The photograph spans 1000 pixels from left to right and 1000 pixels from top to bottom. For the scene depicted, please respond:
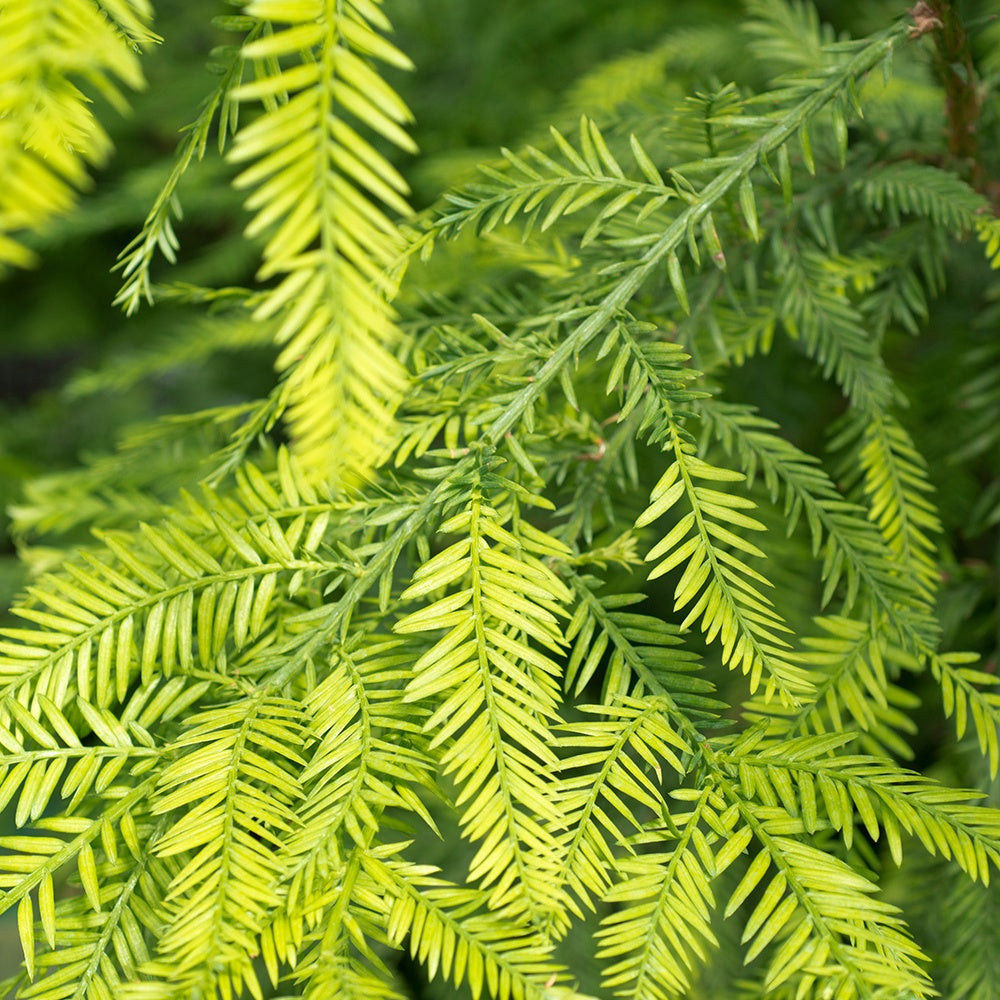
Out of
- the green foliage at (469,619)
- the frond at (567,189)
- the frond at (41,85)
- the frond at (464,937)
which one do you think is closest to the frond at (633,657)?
the green foliage at (469,619)

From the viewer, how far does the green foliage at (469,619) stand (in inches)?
15.7

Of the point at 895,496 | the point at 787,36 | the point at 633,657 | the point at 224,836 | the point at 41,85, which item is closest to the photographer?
the point at 41,85

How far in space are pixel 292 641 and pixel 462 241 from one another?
767 millimetres

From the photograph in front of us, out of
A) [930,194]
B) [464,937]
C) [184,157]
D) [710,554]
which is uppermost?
[930,194]

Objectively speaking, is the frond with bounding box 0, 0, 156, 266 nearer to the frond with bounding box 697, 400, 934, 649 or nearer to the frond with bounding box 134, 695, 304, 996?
the frond with bounding box 134, 695, 304, 996

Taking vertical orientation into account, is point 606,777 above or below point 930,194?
below

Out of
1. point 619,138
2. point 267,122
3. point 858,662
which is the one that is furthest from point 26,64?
point 619,138

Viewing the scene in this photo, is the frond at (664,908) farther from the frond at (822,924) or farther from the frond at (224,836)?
the frond at (224,836)

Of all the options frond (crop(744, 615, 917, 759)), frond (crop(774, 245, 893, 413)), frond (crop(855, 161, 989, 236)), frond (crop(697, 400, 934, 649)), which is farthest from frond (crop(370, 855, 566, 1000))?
frond (crop(855, 161, 989, 236))

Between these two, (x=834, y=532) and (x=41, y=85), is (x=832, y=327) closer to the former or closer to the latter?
(x=834, y=532)

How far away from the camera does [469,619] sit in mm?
476

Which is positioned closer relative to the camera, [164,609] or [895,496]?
[164,609]

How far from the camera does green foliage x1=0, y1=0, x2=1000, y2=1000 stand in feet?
1.31

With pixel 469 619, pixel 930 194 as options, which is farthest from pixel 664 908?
pixel 930 194
